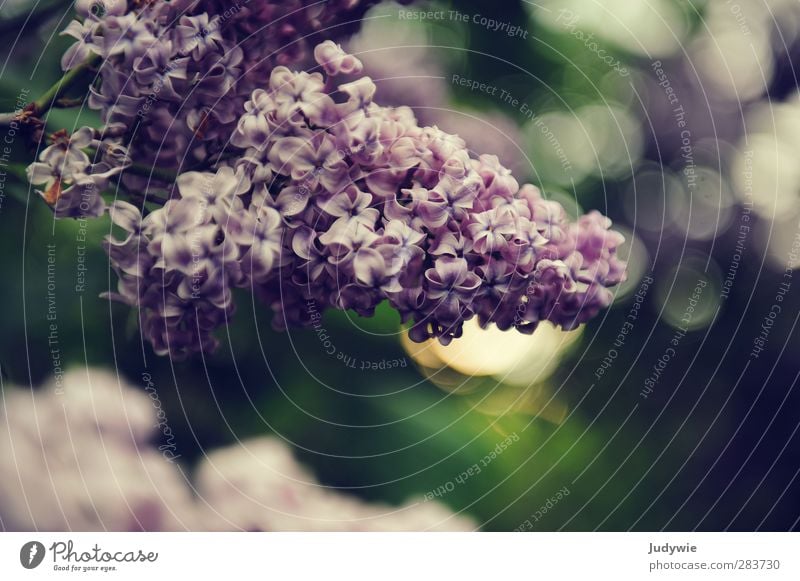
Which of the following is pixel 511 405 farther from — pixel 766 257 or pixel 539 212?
pixel 766 257

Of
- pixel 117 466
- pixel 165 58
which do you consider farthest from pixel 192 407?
pixel 165 58

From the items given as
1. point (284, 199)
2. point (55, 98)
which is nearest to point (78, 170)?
point (55, 98)
